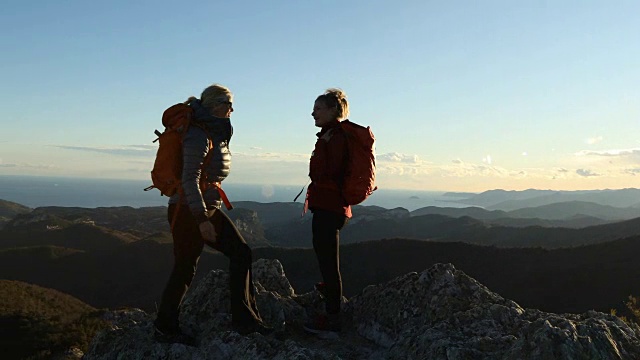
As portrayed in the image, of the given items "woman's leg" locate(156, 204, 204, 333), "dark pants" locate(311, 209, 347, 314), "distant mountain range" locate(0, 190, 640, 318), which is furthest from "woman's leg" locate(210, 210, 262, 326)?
"distant mountain range" locate(0, 190, 640, 318)

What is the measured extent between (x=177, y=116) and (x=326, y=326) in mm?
3703

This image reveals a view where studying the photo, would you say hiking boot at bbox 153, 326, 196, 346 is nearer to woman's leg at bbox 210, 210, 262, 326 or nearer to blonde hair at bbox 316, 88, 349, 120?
woman's leg at bbox 210, 210, 262, 326

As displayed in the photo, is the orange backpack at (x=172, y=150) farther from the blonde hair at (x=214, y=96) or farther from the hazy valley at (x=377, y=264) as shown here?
the hazy valley at (x=377, y=264)

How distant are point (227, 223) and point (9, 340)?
17803 millimetres

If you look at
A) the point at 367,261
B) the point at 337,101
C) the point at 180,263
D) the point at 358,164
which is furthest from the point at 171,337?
the point at 367,261

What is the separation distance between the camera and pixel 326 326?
6.42 meters

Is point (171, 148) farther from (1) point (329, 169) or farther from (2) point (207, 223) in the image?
(1) point (329, 169)

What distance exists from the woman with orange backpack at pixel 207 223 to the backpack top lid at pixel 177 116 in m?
0.07

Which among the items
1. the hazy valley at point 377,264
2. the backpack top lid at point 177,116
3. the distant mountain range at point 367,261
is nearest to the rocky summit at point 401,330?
the backpack top lid at point 177,116

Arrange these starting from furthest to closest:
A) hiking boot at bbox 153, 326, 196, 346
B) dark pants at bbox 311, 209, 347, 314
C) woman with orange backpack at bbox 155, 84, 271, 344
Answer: dark pants at bbox 311, 209, 347, 314 → hiking boot at bbox 153, 326, 196, 346 → woman with orange backpack at bbox 155, 84, 271, 344

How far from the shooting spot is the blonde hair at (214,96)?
5.66 m

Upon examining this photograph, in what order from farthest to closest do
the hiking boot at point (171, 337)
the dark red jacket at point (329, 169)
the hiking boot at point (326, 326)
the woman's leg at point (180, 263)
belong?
the hiking boot at point (326, 326)
the dark red jacket at point (329, 169)
the hiking boot at point (171, 337)
the woman's leg at point (180, 263)

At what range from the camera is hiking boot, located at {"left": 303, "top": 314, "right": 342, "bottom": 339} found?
6359mm

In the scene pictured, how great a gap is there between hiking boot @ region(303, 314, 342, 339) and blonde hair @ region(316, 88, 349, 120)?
9.91 feet
